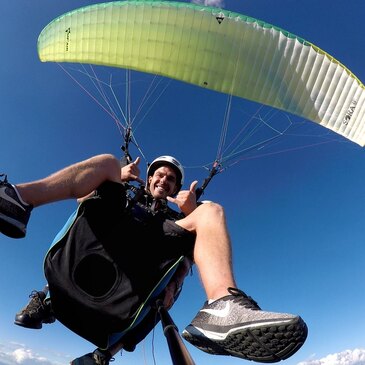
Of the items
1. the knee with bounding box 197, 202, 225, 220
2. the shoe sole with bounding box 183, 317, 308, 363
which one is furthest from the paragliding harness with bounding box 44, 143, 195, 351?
the shoe sole with bounding box 183, 317, 308, 363

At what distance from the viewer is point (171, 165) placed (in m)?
3.84

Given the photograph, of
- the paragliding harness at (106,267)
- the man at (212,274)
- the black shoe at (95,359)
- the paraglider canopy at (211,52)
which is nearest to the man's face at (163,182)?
the paragliding harness at (106,267)

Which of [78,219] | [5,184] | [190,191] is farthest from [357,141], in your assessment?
[5,184]

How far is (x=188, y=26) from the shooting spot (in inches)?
265

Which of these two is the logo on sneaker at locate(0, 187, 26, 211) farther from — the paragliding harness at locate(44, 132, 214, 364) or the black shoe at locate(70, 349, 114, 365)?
the black shoe at locate(70, 349, 114, 365)

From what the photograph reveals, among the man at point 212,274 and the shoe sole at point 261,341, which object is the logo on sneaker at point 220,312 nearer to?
→ the man at point 212,274

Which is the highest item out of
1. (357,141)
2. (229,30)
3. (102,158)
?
(229,30)

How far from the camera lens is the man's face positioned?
3.70m

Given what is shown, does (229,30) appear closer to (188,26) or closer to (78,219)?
(188,26)

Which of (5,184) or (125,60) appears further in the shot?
(125,60)

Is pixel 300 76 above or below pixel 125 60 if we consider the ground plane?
below

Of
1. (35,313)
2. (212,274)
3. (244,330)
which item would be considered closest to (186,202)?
(212,274)

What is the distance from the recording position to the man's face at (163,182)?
3695 mm

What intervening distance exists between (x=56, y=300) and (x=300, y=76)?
6.67 metres
